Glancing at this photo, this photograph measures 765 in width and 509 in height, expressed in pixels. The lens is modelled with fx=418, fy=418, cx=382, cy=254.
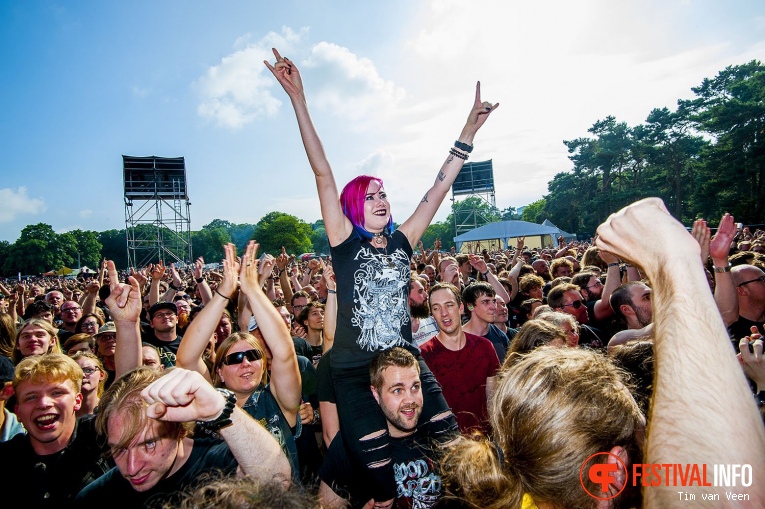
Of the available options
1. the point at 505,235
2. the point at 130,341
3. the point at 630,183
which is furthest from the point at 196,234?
the point at 130,341

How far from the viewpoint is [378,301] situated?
2.53 meters

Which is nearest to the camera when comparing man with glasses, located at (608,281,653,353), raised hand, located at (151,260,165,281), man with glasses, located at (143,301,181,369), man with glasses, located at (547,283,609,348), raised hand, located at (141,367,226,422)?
raised hand, located at (141,367,226,422)

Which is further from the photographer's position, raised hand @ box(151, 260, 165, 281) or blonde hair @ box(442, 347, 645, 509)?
raised hand @ box(151, 260, 165, 281)

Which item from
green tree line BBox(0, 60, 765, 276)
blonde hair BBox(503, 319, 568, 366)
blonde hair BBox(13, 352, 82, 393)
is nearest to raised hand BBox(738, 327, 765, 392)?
blonde hair BBox(503, 319, 568, 366)

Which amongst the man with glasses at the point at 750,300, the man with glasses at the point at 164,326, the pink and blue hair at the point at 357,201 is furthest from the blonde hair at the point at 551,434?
the man with glasses at the point at 164,326

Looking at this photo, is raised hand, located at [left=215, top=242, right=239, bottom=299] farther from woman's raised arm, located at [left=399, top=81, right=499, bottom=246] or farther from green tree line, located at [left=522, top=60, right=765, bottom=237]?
green tree line, located at [left=522, top=60, right=765, bottom=237]

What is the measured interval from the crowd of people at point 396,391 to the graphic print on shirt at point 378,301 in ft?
0.04

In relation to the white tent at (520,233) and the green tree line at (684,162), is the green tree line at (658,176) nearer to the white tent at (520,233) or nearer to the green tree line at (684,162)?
the green tree line at (684,162)

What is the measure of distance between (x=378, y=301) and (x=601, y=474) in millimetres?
1540

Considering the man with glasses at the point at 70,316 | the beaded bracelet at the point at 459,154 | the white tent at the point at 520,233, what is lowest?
the man with glasses at the point at 70,316

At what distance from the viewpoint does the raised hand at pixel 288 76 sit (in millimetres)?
2781

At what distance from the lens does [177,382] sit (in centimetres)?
132

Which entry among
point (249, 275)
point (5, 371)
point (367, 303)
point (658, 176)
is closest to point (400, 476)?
point (367, 303)

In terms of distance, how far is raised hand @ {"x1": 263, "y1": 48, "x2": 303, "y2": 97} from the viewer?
2.78m
